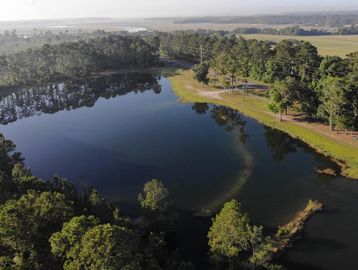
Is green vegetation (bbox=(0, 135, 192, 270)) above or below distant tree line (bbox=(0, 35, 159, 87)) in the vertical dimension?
below

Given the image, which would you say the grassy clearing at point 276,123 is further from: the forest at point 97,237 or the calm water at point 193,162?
the forest at point 97,237

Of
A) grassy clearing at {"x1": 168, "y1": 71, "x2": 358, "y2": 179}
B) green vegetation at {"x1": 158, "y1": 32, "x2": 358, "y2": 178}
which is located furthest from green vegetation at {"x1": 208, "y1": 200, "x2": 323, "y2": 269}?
green vegetation at {"x1": 158, "y1": 32, "x2": 358, "y2": 178}

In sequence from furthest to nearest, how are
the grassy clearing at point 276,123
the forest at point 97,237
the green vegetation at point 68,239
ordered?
1. the grassy clearing at point 276,123
2. the forest at point 97,237
3. the green vegetation at point 68,239

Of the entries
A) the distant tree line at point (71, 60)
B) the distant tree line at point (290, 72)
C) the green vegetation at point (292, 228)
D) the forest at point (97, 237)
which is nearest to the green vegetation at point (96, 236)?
the forest at point (97, 237)

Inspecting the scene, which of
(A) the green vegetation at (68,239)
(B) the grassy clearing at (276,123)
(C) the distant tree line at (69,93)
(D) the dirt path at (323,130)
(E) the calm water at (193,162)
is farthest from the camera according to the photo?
(C) the distant tree line at (69,93)

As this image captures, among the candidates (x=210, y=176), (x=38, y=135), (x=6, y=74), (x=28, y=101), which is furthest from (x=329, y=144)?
(x=6, y=74)

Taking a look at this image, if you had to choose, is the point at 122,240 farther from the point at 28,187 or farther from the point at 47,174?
the point at 47,174

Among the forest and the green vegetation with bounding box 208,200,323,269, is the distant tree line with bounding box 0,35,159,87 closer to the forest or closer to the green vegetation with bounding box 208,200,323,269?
the forest
